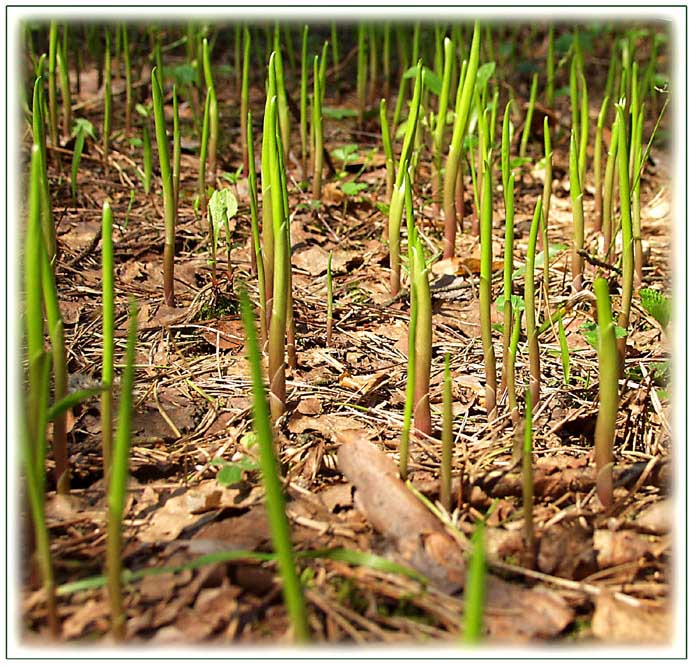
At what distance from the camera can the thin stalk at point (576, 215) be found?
1491mm

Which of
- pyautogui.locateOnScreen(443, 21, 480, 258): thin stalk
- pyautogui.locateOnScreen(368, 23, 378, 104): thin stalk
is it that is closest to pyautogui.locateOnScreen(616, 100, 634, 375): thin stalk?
pyautogui.locateOnScreen(443, 21, 480, 258): thin stalk

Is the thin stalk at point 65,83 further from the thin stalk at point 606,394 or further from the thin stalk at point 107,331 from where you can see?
the thin stalk at point 606,394

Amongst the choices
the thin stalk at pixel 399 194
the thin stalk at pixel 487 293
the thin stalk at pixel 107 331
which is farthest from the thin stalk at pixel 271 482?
the thin stalk at pixel 399 194

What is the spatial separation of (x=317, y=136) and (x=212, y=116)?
296 millimetres

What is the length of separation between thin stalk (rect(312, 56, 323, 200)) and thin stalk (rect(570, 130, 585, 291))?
68cm

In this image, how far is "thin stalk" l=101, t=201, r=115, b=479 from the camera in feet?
2.97

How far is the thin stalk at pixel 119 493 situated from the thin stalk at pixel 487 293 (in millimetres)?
557

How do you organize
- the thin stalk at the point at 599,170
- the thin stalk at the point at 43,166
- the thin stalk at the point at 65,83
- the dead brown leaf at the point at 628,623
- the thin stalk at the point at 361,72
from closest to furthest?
the dead brown leaf at the point at 628,623 < the thin stalk at the point at 43,166 < the thin stalk at the point at 599,170 < the thin stalk at the point at 65,83 < the thin stalk at the point at 361,72

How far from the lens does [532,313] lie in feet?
4.04

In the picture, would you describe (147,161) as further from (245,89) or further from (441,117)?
(441,117)

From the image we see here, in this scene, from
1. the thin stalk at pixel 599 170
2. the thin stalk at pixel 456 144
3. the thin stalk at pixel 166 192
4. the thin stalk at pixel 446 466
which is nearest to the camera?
the thin stalk at pixel 446 466

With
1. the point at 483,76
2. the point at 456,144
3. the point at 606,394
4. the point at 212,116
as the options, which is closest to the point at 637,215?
the point at 456,144

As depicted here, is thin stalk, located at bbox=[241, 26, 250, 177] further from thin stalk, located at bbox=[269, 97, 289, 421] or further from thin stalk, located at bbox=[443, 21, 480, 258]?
thin stalk, located at bbox=[269, 97, 289, 421]

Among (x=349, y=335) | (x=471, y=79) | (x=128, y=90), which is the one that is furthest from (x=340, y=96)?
(x=349, y=335)
